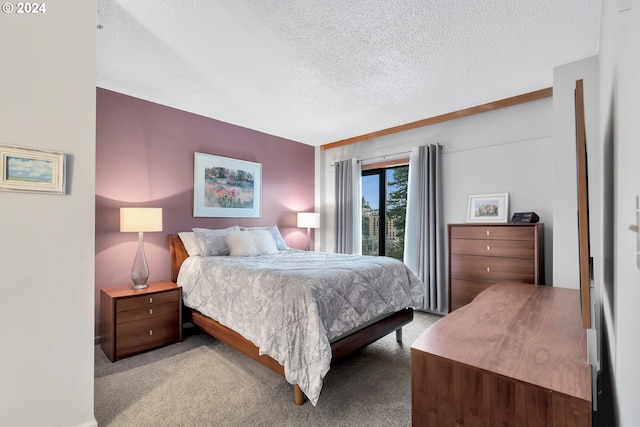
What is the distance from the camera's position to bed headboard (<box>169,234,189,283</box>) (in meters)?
3.48

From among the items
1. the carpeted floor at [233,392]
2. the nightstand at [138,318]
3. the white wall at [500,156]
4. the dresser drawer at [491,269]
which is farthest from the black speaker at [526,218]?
the nightstand at [138,318]

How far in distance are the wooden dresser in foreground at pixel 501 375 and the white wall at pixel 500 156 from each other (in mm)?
2231

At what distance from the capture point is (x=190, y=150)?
380 cm

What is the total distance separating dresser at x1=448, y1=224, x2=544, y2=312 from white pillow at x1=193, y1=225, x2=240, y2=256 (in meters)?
2.64

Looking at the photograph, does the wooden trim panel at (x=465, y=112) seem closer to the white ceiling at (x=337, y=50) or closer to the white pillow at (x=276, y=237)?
the white ceiling at (x=337, y=50)

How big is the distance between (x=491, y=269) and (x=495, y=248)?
23 cm

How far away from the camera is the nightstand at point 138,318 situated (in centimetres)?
266

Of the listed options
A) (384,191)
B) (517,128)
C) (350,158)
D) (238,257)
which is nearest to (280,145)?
(350,158)

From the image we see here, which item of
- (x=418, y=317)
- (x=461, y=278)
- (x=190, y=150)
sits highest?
(x=190, y=150)

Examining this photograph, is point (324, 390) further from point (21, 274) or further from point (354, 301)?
point (21, 274)

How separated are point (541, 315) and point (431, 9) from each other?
1.99 metres

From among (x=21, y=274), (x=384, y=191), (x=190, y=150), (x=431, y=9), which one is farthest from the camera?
(x=384, y=191)

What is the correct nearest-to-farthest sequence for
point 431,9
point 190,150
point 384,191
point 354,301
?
point 431,9
point 354,301
point 190,150
point 384,191

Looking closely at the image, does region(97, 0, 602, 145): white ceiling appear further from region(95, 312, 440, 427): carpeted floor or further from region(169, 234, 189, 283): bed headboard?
region(95, 312, 440, 427): carpeted floor
